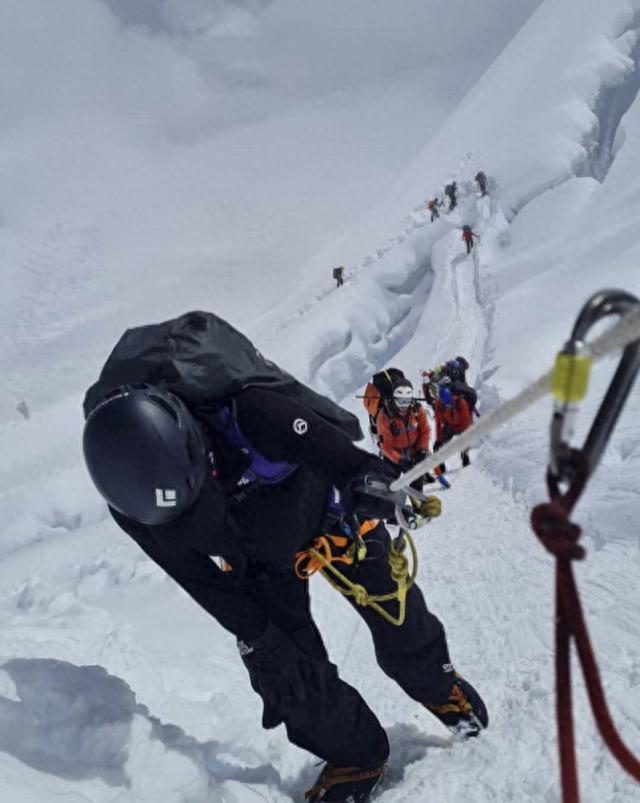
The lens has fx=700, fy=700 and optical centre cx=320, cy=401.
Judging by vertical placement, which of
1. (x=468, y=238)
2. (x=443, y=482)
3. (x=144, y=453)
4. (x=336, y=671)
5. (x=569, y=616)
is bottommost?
(x=443, y=482)

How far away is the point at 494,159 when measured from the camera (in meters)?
25.0

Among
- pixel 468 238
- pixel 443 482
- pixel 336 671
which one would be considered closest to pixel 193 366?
pixel 336 671

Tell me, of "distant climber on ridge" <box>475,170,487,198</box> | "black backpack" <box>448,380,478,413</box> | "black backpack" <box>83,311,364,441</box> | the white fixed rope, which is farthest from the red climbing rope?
"distant climber on ridge" <box>475,170,487,198</box>

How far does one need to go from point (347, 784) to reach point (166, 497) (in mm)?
1276

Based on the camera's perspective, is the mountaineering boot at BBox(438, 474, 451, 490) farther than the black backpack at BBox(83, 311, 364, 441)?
Yes

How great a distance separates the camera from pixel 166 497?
1.96 meters

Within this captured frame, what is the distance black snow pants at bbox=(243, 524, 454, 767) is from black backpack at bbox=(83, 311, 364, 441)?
25.2 inches

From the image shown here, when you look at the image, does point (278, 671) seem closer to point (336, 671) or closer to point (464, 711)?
point (336, 671)

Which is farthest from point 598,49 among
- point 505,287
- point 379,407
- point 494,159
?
point 379,407

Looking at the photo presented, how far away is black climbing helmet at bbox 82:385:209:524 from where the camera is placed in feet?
6.34

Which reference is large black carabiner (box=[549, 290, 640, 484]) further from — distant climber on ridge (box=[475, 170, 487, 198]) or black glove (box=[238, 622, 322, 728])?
distant climber on ridge (box=[475, 170, 487, 198])

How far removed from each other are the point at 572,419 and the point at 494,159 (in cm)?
2619

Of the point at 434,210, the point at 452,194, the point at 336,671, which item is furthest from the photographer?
the point at 452,194

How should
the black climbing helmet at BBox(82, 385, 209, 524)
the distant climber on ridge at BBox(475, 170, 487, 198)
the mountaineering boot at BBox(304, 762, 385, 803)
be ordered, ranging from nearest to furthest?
the black climbing helmet at BBox(82, 385, 209, 524)
the mountaineering boot at BBox(304, 762, 385, 803)
the distant climber on ridge at BBox(475, 170, 487, 198)
